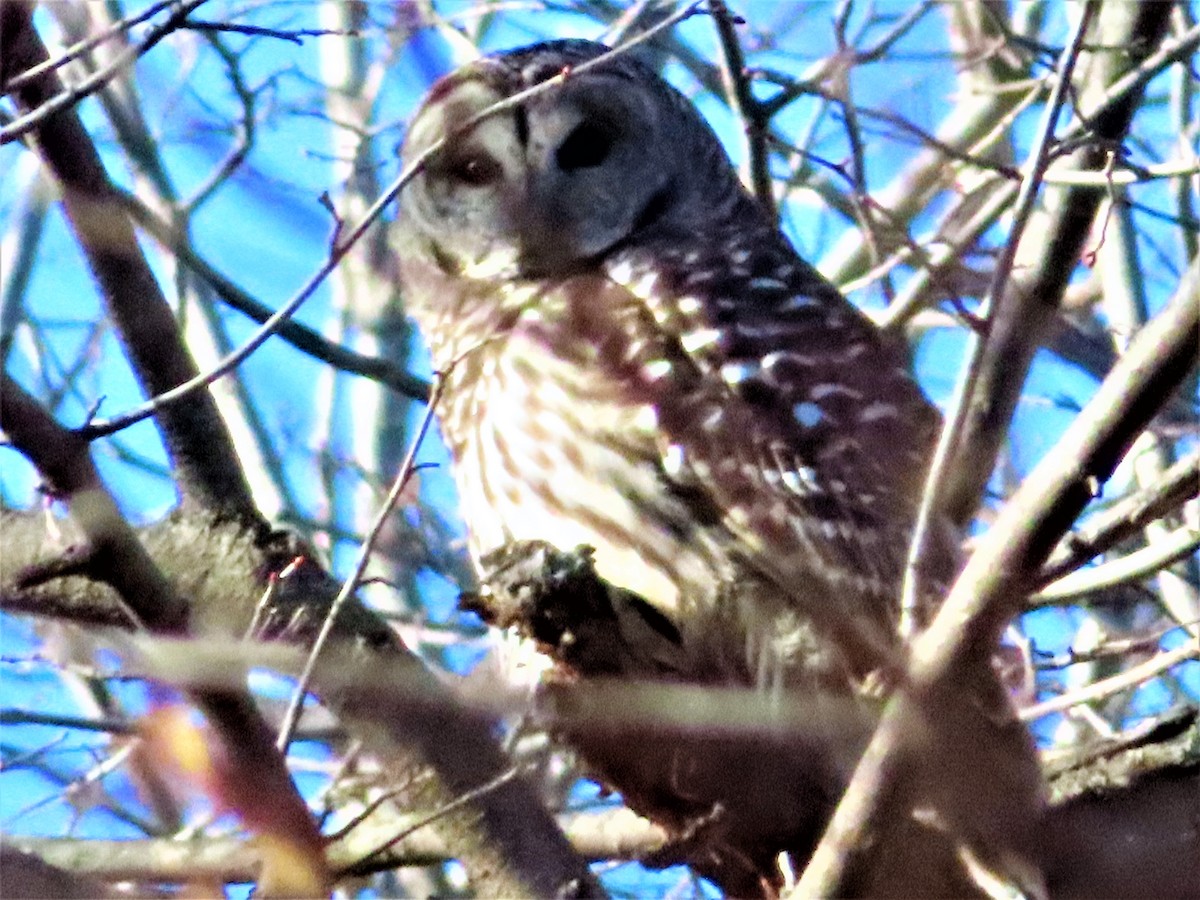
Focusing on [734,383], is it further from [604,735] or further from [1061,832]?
[1061,832]

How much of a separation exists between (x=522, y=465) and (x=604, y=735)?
0.80m

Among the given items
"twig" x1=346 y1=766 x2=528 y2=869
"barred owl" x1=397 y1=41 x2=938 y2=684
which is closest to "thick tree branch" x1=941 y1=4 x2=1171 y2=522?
"barred owl" x1=397 y1=41 x2=938 y2=684

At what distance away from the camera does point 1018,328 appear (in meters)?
2.87

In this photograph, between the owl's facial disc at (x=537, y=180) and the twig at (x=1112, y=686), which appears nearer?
the twig at (x=1112, y=686)

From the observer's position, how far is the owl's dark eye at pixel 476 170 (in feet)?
16.7

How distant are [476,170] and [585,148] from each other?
0.29 meters

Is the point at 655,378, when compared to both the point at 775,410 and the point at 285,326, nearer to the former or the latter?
the point at 775,410

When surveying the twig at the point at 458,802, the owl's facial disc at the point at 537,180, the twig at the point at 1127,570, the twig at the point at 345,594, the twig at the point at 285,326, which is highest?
the owl's facial disc at the point at 537,180

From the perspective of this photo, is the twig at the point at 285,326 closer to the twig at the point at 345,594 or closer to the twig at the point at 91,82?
the twig at the point at 345,594

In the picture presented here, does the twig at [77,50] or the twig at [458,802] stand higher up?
the twig at [77,50]

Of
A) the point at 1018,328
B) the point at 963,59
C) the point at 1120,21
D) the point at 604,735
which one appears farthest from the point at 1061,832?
the point at 963,59

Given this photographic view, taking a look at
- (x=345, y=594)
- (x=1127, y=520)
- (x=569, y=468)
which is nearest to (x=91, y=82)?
(x=345, y=594)

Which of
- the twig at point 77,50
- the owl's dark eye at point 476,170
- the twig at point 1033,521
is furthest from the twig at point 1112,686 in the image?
the twig at point 77,50

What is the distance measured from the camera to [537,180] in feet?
16.7
